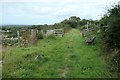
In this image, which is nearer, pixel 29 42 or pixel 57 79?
pixel 57 79

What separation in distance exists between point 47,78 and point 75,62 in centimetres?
313

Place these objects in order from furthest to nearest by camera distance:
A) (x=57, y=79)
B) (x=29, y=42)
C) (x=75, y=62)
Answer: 1. (x=29, y=42)
2. (x=75, y=62)
3. (x=57, y=79)

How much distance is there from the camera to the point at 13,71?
8891 mm

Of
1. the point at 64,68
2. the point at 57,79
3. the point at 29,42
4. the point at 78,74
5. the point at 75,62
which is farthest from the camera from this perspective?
the point at 29,42

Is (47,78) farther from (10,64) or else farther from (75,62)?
(75,62)

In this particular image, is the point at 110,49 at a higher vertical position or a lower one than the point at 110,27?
lower

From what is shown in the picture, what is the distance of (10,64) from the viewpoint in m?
9.81

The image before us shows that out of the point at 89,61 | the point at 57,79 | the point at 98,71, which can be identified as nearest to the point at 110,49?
the point at 89,61

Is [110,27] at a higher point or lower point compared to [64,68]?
higher

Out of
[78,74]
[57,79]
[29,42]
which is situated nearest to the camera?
[57,79]

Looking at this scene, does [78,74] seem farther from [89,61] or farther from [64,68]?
[89,61]

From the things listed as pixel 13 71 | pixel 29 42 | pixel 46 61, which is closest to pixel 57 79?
pixel 13 71

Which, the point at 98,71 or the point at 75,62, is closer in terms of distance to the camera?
the point at 98,71

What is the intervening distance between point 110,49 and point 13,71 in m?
4.71
